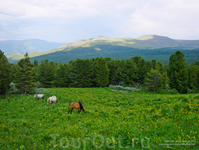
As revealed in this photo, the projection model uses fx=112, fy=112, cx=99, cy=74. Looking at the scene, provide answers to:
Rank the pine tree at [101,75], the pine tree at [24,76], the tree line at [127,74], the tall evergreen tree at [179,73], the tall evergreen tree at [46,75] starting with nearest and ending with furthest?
1. the pine tree at [24,76]
2. the tall evergreen tree at [179,73]
3. the tree line at [127,74]
4. the pine tree at [101,75]
5. the tall evergreen tree at [46,75]

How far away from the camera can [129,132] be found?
263 inches

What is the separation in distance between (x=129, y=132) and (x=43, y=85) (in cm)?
5269

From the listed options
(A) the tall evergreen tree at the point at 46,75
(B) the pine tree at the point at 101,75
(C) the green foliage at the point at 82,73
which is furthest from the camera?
(A) the tall evergreen tree at the point at 46,75

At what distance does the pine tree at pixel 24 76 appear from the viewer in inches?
1020

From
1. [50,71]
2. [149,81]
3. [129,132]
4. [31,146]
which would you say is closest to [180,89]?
[149,81]

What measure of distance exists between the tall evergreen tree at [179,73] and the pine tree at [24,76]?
131 feet

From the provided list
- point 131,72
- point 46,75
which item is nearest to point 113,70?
point 131,72

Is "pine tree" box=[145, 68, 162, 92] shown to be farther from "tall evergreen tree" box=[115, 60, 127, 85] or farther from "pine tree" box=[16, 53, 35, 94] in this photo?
"pine tree" box=[16, 53, 35, 94]

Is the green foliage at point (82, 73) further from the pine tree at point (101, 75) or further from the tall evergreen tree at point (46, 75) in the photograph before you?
the tall evergreen tree at point (46, 75)

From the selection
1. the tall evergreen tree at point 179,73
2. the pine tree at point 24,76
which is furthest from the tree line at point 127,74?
the pine tree at point 24,76

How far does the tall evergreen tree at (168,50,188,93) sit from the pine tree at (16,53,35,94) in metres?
40.0

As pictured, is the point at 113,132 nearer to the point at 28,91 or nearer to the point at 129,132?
the point at 129,132

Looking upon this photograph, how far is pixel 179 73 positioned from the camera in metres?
34.0

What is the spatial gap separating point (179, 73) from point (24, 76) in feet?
140
